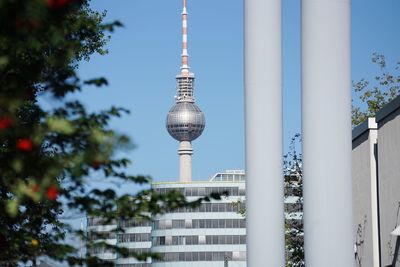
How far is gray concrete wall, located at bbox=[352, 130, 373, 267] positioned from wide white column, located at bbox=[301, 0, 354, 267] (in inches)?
1033

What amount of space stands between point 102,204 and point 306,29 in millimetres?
8327

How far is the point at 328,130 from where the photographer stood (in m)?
17.2

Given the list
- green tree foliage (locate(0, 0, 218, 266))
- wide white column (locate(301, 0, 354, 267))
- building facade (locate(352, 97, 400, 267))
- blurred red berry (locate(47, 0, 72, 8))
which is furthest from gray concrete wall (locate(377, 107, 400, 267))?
blurred red berry (locate(47, 0, 72, 8))

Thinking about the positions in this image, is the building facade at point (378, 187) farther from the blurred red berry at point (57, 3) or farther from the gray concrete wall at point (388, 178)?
the blurred red berry at point (57, 3)

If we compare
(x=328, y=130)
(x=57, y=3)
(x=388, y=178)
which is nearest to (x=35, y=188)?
(x=57, y=3)

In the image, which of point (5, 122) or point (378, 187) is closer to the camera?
point (5, 122)

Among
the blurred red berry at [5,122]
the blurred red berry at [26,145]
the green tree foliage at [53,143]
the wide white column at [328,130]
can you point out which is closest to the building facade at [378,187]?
the wide white column at [328,130]

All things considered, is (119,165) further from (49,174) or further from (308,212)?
(308,212)

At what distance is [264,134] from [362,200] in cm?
2657

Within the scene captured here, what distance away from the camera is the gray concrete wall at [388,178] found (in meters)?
37.8

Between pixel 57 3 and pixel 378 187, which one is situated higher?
pixel 378 187

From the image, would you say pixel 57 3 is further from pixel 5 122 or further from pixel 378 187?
pixel 378 187

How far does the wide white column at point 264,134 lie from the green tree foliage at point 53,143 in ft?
27.3

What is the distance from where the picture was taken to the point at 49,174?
7.17 metres
